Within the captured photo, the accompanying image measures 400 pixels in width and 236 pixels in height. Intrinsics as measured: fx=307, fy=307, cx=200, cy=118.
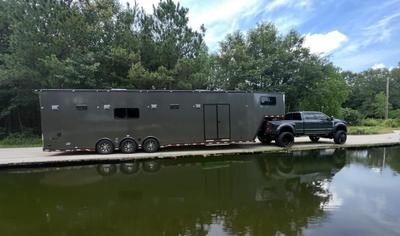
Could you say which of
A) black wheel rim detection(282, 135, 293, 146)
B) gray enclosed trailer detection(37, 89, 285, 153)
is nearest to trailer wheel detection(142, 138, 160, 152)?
gray enclosed trailer detection(37, 89, 285, 153)

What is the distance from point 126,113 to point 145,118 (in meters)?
0.79

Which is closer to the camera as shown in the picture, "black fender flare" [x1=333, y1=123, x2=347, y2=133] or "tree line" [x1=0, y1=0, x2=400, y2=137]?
"black fender flare" [x1=333, y1=123, x2=347, y2=133]

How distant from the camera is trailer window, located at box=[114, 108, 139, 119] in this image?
12383 millimetres

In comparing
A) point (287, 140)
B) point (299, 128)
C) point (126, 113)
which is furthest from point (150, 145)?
point (299, 128)

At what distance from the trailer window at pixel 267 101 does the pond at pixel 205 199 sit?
397cm

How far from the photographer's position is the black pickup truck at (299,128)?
1391 cm

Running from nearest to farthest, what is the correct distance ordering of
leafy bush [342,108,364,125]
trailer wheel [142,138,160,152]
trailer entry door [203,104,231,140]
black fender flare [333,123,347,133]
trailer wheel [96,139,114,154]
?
trailer wheel [96,139,114,154], trailer wheel [142,138,160,152], trailer entry door [203,104,231,140], black fender flare [333,123,347,133], leafy bush [342,108,364,125]

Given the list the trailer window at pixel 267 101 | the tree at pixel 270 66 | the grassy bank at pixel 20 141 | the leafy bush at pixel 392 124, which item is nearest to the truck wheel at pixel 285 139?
the trailer window at pixel 267 101

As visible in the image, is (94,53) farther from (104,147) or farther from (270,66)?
(270,66)

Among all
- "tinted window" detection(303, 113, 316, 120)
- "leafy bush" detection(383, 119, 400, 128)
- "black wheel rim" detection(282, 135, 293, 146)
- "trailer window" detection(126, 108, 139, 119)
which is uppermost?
"trailer window" detection(126, 108, 139, 119)

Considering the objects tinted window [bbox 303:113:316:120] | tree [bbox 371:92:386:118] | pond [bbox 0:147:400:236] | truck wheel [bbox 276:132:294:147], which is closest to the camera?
pond [bbox 0:147:400:236]

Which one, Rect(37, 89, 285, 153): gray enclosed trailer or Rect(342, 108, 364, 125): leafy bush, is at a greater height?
Rect(37, 89, 285, 153): gray enclosed trailer

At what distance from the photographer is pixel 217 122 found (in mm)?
13500

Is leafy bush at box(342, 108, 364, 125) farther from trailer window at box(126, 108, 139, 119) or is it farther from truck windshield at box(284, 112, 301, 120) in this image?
trailer window at box(126, 108, 139, 119)
